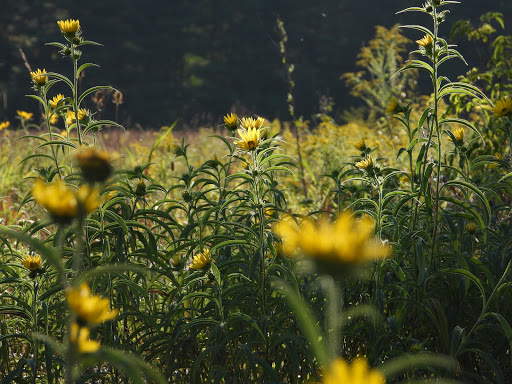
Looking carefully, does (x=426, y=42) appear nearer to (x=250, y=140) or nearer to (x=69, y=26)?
(x=250, y=140)

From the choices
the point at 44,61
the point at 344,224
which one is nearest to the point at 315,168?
the point at 344,224

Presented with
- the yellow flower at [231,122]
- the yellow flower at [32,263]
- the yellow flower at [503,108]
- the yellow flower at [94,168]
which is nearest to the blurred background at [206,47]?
the yellow flower at [231,122]

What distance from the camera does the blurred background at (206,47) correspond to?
15555 millimetres

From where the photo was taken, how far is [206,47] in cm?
1684

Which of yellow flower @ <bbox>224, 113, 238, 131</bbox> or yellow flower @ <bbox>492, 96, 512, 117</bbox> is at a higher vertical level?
yellow flower @ <bbox>224, 113, 238, 131</bbox>

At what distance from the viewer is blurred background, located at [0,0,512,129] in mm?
15555

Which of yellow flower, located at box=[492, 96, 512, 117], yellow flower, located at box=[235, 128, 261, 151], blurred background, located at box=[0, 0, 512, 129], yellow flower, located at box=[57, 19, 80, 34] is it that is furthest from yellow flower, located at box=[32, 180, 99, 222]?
blurred background, located at box=[0, 0, 512, 129]

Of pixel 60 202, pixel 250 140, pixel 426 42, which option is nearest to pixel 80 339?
pixel 60 202

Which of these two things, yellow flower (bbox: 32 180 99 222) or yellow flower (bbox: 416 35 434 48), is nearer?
yellow flower (bbox: 32 180 99 222)

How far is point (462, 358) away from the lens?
1613 millimetres

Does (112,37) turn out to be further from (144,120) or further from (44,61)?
(144,120)

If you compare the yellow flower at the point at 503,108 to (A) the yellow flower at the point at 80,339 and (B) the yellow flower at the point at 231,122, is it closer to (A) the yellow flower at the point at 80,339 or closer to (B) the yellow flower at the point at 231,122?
(B) the yellow flower at the point at 231,122

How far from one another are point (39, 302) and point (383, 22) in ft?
54.8

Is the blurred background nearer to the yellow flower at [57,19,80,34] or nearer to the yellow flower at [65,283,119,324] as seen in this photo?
the yellow flower at [57,19,80,34]
